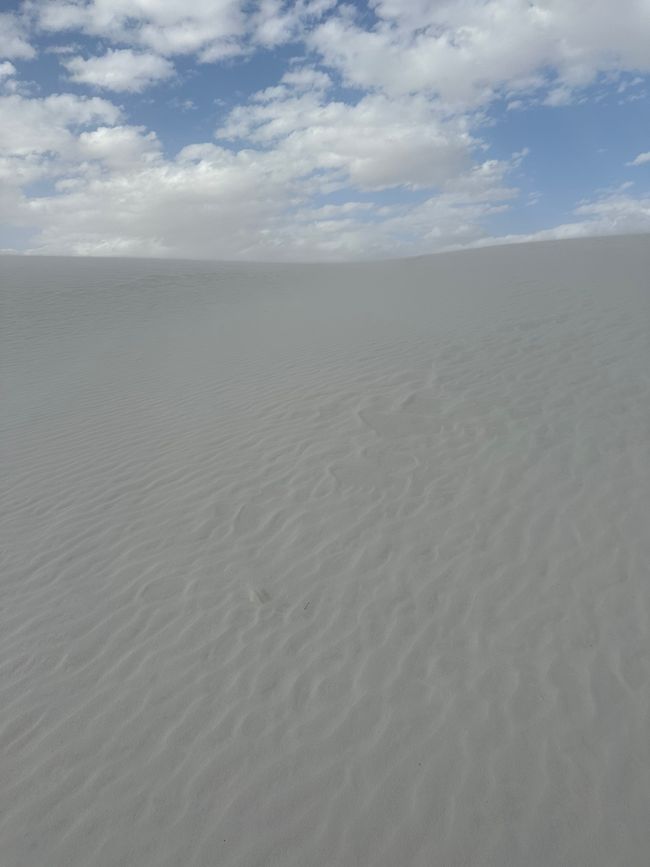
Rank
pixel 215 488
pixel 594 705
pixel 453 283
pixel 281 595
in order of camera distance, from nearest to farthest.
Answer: pixel 594 705
pixel 281 595
pixel 215 488
pixel 453 283

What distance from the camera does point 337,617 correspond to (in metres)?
5.02

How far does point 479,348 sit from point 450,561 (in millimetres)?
6619

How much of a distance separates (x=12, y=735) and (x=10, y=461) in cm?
514

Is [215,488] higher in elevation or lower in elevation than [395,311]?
lower

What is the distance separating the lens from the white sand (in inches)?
138

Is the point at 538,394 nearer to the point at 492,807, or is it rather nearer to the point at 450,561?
the point at 450,561

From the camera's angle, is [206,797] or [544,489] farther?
[544,489]

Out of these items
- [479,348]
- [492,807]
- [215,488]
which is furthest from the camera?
[479,348]

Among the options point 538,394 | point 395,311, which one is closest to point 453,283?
point 395,311

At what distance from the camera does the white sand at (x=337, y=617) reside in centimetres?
351

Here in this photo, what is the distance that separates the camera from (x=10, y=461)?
8.50 metres

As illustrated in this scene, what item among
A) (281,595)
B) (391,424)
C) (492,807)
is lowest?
(492,807)

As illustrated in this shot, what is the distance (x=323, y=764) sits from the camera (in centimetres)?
380

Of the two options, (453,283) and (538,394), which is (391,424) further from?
(453,283)
